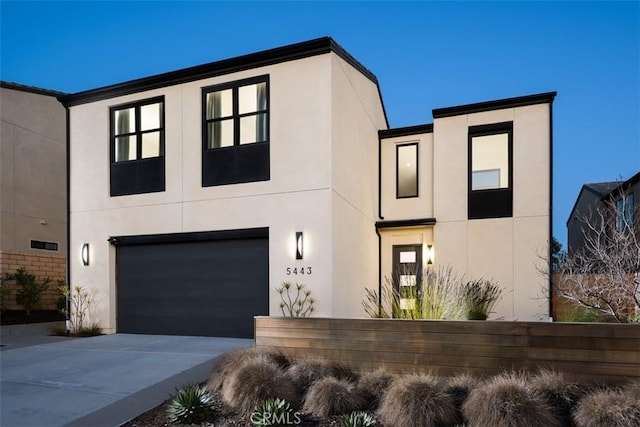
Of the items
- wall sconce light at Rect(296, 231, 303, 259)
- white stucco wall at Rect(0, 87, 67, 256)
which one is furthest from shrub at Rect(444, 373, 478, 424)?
white stucco wall at Rect(0, 87, 67, 256)

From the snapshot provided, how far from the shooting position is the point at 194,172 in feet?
32.8

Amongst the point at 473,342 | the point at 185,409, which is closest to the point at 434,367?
the point at 473,342

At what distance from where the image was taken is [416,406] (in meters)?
4.50

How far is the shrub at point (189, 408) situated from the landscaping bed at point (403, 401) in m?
0.01

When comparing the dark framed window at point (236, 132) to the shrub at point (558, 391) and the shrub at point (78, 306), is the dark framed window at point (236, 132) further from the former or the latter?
the shrub at point (558, 391)

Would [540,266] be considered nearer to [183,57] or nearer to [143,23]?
[143,23]

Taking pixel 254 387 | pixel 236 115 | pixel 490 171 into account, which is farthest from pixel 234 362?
pixel 490 171

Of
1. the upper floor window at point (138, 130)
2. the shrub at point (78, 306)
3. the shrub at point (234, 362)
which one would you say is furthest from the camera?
the shrub at point (78, 306)

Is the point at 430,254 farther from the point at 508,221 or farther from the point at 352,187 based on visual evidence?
the point at 352,187

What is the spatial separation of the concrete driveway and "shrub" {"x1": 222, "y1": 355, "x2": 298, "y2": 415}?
1.02 metres

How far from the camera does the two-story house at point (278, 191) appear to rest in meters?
9.10

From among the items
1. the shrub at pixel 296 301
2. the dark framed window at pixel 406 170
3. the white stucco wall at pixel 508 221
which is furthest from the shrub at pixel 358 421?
the dark framed window at pixel 406 170

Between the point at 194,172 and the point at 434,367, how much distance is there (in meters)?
6.98

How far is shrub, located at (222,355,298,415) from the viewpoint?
193 inches
